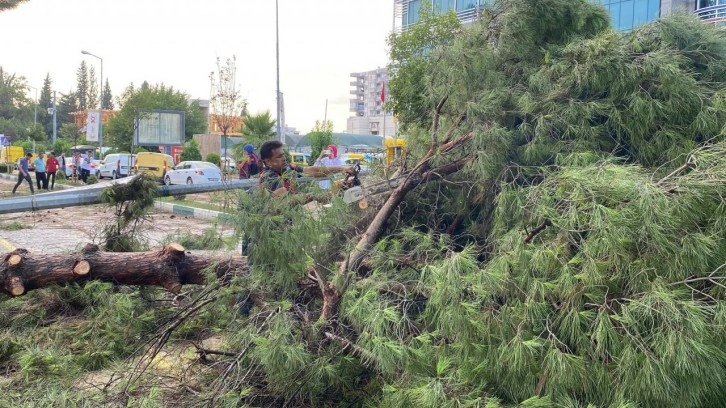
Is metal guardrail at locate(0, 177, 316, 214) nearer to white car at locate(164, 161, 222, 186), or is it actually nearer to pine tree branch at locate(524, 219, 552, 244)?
pine tree branch at locate(524, 219, 552, 244)

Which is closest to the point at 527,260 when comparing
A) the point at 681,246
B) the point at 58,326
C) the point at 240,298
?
the point at 681,246

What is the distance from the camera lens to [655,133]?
11.4 feet

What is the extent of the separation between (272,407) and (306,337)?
0.37 metres

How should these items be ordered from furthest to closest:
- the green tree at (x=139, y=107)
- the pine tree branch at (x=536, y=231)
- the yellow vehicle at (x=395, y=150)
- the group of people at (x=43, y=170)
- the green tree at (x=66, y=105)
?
the green tree at (x=66, y=105), the green tree at (x=139, y=107), the group of people at (x=43, y=170), the yellow vehicle at (x=395, y=150), the pine tree branch at (x=536, y=231)

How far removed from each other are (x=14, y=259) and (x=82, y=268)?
0.43 metres

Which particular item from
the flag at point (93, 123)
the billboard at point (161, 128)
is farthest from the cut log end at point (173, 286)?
the flag at point (93, 123)

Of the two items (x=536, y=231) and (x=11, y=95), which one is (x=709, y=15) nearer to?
(x=536, y=231)

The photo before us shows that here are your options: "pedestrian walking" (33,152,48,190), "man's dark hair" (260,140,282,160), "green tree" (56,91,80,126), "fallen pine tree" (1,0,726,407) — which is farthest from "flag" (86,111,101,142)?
"green tree" (56,91,80,126)

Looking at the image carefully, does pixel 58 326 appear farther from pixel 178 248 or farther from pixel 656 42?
pixel 656 42

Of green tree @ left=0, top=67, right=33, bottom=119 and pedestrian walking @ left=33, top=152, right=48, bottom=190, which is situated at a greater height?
green tree @ left=0, top=67, right=33, bottom=119

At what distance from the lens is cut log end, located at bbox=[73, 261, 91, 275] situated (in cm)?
445

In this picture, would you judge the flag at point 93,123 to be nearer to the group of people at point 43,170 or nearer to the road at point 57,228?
the group of people at point 43,170

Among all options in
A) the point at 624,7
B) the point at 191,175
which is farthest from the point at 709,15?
the point at 191,175

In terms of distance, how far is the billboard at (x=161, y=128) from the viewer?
78.8 feet
